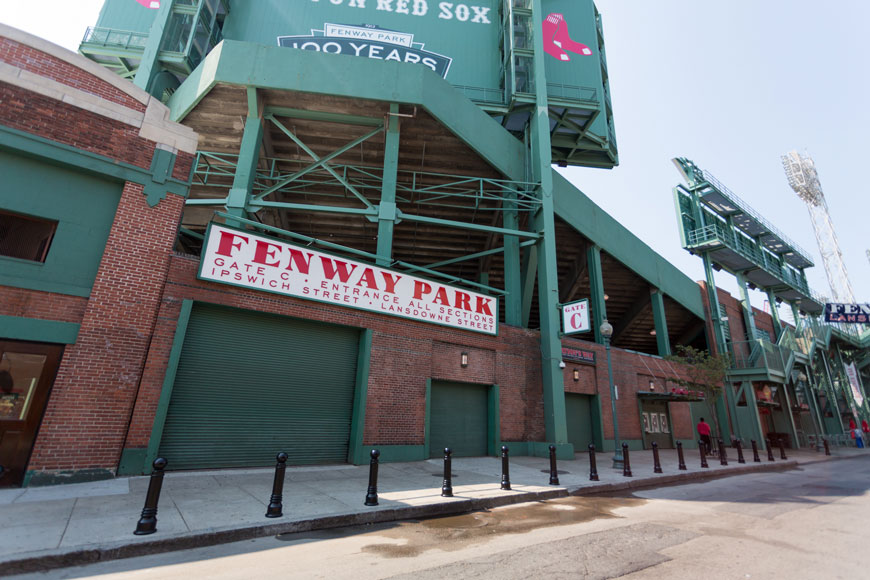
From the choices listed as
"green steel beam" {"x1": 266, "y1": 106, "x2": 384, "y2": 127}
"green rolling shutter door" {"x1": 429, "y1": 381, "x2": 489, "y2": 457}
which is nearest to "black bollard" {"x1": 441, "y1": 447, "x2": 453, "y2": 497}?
"green rolling shutter door" {"x1": 429, "y1": 381, "x2": 489, "y2": 457}

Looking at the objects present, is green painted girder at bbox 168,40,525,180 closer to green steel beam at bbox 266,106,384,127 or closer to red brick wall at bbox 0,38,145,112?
green steel beam at bbox 266,106,384,127

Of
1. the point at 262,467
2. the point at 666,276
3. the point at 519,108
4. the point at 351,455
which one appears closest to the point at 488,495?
the point at 351,455

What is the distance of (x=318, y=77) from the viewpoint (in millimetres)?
14461

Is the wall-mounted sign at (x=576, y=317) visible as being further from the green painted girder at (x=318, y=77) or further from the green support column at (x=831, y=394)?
the green support column at (x=831, y=394)

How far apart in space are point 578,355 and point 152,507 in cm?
1695

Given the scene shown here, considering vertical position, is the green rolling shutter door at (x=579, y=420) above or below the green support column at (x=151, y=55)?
below

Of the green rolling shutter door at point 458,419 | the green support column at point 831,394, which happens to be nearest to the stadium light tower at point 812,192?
the green support column at point 831,394

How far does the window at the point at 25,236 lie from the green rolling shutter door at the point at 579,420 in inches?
713

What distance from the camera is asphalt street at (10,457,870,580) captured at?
14.5 feet

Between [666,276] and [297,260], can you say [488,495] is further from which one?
[666,276]

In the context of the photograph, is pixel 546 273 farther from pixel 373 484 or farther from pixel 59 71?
pixel 59 71

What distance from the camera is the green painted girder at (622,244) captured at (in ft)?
69.5

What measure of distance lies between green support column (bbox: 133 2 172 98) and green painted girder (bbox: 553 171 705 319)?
65.9 ft

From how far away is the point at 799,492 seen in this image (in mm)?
10016
